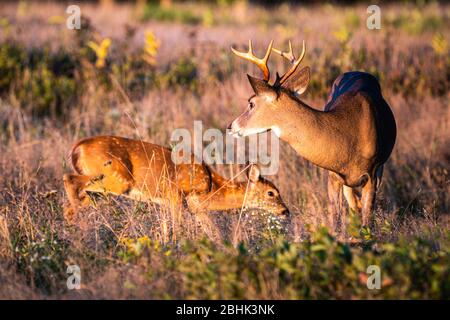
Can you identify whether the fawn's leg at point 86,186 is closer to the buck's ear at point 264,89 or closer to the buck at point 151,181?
the buck at point 151,181

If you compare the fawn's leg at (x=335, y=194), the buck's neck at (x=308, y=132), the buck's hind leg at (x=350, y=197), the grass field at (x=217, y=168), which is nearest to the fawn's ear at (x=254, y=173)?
the grass field at (x=217, y=168)

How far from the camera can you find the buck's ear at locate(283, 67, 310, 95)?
728 cm

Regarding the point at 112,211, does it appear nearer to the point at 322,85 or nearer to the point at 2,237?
the point at 2,237

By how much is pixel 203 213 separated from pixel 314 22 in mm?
13247

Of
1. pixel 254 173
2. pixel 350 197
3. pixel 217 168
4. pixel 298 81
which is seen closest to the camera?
pixel 298 81

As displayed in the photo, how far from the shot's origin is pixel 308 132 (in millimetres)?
7152

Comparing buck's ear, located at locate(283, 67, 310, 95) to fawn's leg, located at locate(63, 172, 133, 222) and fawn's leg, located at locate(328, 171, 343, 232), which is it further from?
fawn's leg, located at locate(63, 172, 133, 222)

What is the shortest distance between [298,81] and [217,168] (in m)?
2.66

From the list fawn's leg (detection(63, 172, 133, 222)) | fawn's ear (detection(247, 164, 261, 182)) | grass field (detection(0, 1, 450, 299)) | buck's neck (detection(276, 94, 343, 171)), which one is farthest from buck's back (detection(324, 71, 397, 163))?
fawn's leg (detection(63, 172, 133, 222))

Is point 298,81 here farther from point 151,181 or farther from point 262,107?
point 151,181

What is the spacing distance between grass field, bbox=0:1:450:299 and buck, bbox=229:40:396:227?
14.4 inches

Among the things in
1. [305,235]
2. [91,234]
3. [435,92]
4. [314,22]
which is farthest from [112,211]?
[314,22]

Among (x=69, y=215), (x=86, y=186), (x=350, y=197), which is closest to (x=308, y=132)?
(x=350, y=197)
